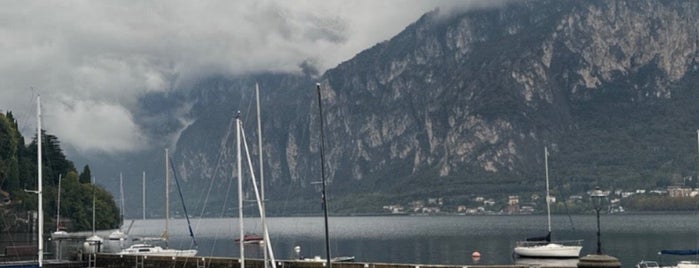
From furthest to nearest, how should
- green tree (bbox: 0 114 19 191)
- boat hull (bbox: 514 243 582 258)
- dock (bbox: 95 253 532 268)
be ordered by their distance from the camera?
green tree (bbox: 0 114 19 191)
boat hull (bbox: 514 243 582 258)
dock (bbox: 95 253 532 268)

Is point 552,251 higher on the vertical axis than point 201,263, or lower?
lower

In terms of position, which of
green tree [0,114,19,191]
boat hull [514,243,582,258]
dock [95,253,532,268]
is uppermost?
green tree [0,114,19,191]

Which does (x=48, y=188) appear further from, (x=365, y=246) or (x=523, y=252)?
(x=523, y=252)

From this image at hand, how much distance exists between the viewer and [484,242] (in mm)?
159375

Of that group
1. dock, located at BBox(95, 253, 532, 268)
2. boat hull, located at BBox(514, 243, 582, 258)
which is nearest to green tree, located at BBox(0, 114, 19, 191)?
dock, located at BBox(95, 253, 532, 268)

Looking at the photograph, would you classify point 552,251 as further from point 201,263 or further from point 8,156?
point 8,156

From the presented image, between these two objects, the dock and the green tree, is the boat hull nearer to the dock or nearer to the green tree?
the dock

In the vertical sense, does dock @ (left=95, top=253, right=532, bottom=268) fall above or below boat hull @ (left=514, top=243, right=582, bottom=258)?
above

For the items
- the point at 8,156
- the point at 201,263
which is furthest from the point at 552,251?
the point at 8,156

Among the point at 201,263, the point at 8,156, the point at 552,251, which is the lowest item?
the point at 552,251

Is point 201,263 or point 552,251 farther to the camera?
point 552,251

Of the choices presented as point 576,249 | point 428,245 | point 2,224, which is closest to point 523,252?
point 576,249

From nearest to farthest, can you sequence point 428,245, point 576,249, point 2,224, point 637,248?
point 576,249
point 637,248
point 428,245
point 2,224

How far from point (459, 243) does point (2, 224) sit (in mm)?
84744
